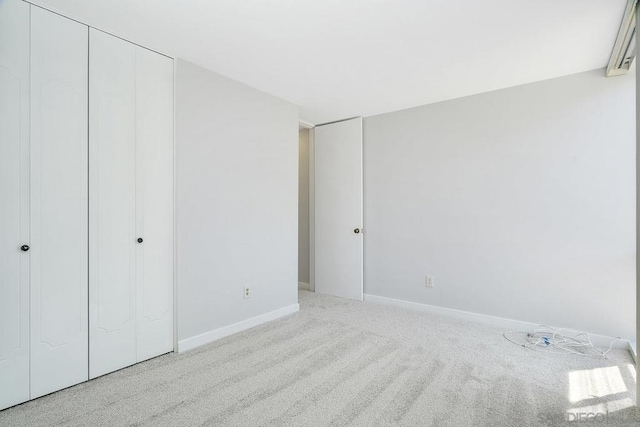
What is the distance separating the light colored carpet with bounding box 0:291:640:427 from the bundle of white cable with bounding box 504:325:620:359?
0.12 metres

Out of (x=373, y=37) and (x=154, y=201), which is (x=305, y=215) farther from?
(x=373, y=37)

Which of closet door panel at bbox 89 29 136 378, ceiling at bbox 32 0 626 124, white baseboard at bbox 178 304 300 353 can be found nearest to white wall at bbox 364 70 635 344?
ceiling at bbox 32 0 626 124

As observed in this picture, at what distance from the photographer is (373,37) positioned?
7.41 ft

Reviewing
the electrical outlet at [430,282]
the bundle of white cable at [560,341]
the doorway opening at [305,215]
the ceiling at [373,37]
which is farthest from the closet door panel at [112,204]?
the bundle of white cable at [560,341]

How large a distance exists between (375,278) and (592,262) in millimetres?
2116

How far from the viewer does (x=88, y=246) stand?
2.11m

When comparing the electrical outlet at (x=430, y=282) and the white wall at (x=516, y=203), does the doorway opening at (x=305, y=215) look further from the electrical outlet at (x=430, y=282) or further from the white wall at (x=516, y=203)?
the electrical outlet at (x=430, y=282)

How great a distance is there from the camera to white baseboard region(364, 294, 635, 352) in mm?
2654

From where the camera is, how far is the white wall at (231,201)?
2.61 m

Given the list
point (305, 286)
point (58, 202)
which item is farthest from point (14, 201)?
point (305, 286)

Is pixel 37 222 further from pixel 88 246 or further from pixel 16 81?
pixel 16 81

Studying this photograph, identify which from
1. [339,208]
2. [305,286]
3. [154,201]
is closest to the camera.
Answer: [154,201]

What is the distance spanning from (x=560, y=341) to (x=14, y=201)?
4.07 m

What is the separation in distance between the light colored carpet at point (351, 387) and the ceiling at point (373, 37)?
7.64 feet
